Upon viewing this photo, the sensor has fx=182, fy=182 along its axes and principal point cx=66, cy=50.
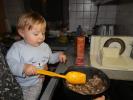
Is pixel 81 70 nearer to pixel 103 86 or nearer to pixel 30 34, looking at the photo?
pixel 103 86

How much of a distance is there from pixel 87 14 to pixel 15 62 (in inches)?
54.7

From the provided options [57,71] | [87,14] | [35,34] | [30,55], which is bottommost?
[57,71]

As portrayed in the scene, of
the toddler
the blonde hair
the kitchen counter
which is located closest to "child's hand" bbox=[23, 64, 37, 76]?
the toddler

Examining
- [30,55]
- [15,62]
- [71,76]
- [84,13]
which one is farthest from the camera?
[84,13]

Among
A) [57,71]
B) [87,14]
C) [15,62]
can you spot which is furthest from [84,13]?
[15,62]

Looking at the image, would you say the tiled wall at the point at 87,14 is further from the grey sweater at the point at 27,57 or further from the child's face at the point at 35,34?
the child's face at the point at 35,34

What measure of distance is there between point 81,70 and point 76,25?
4.29 ft

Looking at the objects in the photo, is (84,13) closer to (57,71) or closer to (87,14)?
(87,14)

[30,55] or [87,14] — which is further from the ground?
[87,14]

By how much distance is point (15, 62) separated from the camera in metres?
0.93

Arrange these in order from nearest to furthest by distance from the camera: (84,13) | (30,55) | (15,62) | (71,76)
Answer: (71,76), (15,62), (30,55), (84,13)

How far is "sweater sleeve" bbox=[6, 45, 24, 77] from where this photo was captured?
90cm

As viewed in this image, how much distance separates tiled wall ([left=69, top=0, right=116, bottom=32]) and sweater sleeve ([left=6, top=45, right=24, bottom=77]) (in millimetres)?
1253

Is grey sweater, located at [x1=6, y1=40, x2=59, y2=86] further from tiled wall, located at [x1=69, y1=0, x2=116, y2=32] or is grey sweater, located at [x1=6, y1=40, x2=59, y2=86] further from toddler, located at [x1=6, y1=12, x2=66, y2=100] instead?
tiled wall, located at [x1=69, y1=0, x2=116, y2=32]
